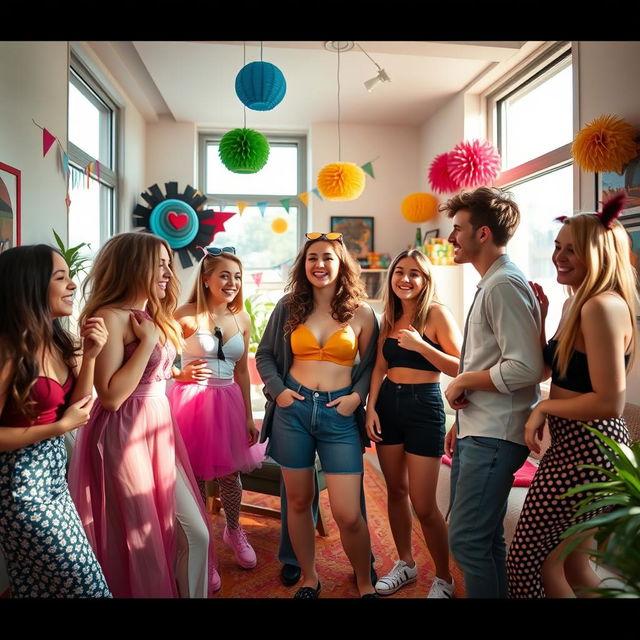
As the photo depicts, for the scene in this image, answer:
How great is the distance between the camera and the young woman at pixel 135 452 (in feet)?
5.72

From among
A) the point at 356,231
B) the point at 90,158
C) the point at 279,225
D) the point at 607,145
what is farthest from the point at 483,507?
the point at 279,225

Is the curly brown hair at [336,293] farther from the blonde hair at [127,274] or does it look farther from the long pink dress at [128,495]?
the long pink dress at [128,495]

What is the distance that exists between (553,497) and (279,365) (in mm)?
1170

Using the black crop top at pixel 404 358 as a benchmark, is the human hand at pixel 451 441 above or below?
below

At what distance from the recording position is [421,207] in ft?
17.4

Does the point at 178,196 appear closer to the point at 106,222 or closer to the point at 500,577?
the point at 106,222

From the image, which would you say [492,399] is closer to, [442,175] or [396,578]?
[396,578]

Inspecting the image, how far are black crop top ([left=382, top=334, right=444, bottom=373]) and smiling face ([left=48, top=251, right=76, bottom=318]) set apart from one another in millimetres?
1247

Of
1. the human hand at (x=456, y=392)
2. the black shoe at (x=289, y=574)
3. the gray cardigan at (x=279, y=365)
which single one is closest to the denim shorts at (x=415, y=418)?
the gray cardigan at (x=279, y=365)

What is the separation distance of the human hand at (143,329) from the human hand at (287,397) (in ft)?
1.86

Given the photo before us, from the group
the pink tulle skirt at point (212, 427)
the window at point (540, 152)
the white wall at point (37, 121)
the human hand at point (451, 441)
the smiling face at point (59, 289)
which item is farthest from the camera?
the window at point (540, 152)

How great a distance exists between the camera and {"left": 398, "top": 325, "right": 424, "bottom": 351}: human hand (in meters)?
2.05

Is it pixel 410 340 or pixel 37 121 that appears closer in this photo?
pixel 410 340
